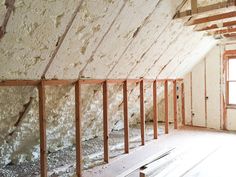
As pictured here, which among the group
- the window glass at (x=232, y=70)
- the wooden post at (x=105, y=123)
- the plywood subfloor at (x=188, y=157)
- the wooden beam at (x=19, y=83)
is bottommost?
the plywood subfloor at (x=188, y=157)

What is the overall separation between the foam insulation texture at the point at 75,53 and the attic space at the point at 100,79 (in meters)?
0.01

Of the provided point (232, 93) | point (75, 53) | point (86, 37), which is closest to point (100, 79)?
point (75, 53)

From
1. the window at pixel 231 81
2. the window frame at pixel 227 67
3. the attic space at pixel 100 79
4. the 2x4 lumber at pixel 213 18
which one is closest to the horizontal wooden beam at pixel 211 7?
the attic space at pixel 100 79

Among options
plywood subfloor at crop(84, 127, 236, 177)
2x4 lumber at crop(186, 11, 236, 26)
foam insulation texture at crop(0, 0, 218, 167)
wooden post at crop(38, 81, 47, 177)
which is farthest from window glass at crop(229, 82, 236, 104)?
wooden post at crop(38, 81, 47, 177)

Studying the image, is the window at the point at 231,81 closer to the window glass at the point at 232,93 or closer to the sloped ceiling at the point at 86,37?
the window glass at the point at 232,93

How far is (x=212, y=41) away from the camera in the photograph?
221 inches

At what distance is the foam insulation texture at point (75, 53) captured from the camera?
2.23 metres

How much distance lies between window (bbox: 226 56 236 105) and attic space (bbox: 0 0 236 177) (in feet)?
0.07

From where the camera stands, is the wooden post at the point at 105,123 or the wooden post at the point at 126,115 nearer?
the wooden post at the point at 105,123

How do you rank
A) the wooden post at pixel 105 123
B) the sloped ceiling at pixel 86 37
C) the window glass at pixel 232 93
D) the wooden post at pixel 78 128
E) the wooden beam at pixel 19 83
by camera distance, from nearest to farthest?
1. the sloped ceiling at pixel 86 37
2. the wooden beam at pixel 19 83
3. the wooden post at pixel 78 128
4. the wooden post at pixel 105 123
5. the window glass at pixel 232 93

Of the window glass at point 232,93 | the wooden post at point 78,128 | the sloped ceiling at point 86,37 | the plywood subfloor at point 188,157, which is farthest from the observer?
the window glass at point 232,93

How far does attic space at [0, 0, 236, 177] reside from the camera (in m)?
2.38

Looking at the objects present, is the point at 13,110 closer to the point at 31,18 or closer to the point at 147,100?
the point at 31,18

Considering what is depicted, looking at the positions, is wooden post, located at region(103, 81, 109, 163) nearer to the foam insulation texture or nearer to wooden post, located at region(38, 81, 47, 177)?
the foam insulation texture
